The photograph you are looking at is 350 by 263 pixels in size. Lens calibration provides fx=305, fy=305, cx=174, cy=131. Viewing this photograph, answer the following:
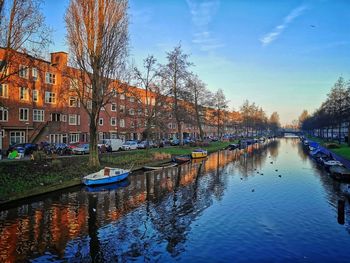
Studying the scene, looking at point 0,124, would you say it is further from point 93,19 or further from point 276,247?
point 276,247

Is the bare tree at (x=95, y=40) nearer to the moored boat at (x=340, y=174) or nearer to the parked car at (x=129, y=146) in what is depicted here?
the parked car at (x=129, y=146)

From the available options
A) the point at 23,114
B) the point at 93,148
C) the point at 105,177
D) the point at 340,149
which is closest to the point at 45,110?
the point at 23,114

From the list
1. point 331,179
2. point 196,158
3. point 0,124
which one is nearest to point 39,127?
point 0,124

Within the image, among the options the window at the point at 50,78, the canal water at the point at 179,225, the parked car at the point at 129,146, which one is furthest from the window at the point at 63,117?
the canal water at the point at 179,225

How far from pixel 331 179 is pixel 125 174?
24.4 meters

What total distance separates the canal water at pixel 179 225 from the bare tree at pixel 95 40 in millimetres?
11050

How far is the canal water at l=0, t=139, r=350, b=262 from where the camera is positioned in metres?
14.6

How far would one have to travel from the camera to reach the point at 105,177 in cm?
3095

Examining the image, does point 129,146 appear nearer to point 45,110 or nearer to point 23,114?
point 45,110

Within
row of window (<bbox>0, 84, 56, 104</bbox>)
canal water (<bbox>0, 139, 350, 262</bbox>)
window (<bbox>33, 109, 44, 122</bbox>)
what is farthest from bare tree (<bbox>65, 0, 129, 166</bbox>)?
window (<bbox>33, 109, 44, 122</bbox>)

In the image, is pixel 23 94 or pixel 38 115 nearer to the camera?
pixel 23 94

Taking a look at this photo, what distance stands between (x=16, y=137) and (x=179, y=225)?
127 feet

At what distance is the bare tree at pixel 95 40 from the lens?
108ft

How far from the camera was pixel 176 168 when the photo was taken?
44.9 meters
